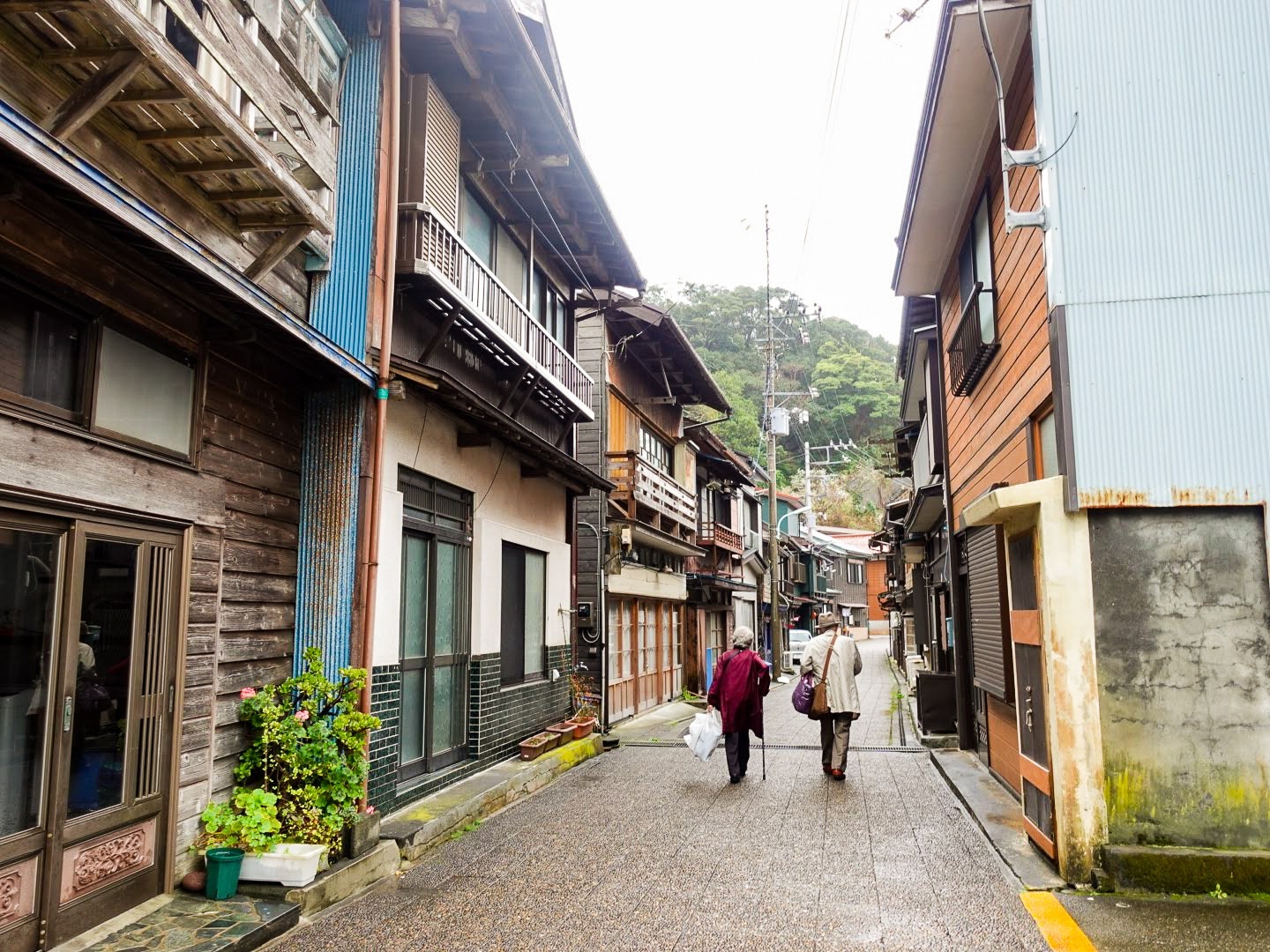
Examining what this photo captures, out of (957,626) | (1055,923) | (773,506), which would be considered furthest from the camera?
(773,506)

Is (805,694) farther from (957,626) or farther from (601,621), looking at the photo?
(601,621)

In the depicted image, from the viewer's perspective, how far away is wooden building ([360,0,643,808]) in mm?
8516

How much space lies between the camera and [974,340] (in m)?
9.70

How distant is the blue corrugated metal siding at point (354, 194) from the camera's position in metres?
7.67

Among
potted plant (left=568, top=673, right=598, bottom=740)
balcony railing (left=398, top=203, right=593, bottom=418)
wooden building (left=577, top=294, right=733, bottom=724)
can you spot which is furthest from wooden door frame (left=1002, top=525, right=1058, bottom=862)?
wooden building (left=577, top=294, right=733, bottom=724)

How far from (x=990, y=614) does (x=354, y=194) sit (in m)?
7.33

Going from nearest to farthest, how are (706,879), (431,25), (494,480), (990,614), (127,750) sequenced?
1. (127,750)
2. (706,879)
3. (431,25)
4. (990,614)
5. (494,480)

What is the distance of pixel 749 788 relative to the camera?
402 inches

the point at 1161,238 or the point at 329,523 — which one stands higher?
the point at 1161,238

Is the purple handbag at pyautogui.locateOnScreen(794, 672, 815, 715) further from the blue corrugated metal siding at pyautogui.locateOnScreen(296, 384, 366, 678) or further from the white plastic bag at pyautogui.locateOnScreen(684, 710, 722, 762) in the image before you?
the blue corrugated metal siding at pyautogui.locateOnScreen(296, 384, 366, 678)

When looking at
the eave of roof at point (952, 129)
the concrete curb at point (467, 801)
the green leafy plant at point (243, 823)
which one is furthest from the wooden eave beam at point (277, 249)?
the eave of roof at point (952, 129)

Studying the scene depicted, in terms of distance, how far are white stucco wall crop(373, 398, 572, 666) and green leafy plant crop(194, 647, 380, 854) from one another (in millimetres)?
1118

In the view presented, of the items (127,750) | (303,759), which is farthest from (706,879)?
(127,750)

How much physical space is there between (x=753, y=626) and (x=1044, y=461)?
2906 centimetres
